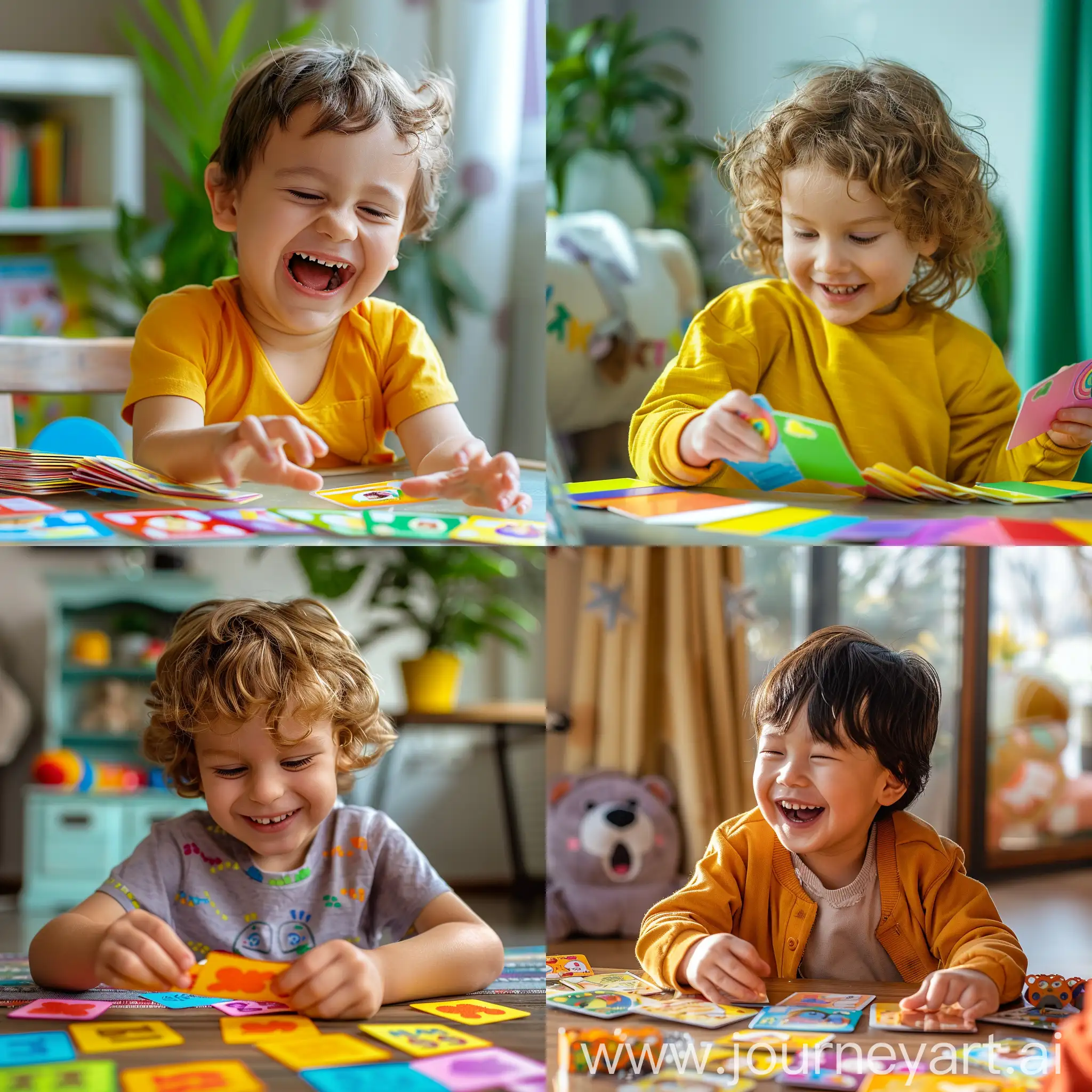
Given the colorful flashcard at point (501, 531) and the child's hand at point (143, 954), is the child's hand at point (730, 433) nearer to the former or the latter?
the colorful flashcard at point (501, 531)

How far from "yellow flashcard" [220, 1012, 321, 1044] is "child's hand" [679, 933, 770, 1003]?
0.17 m

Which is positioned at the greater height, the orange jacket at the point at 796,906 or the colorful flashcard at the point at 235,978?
the orange jacket at the point at 796,906

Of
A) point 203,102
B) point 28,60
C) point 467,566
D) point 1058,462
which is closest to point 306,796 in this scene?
point 1058,462

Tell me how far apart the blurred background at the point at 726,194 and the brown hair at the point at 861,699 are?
151 mm

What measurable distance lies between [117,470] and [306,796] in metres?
0.20

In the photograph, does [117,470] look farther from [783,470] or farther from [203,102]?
[203,102]

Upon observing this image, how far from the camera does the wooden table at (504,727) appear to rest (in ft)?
6.88

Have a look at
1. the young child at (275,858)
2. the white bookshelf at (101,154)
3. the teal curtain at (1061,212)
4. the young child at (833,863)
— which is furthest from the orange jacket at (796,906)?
the white bookshelf at (101,154)

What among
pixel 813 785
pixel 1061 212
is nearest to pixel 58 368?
pixel 813 785

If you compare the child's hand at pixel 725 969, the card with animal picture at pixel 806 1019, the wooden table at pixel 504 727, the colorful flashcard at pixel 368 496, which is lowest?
the wooden table at pixel 504 727

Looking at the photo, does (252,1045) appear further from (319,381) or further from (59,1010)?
(319,381)

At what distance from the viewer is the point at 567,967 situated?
604mm

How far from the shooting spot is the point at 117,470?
1.73 feet

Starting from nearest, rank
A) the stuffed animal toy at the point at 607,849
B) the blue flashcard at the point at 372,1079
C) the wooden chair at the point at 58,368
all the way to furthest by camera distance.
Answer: the blue flashcard at the point at 372,1079
the wooden chair at the point at 58,368
the stuffed animal toy at the point at 607,849
